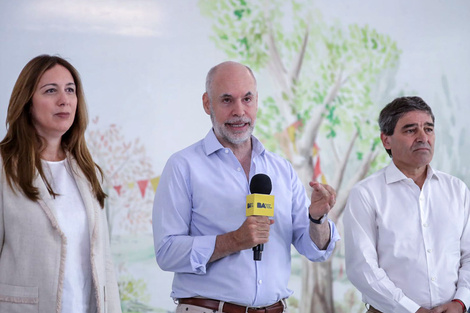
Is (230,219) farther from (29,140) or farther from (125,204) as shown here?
(125,204)

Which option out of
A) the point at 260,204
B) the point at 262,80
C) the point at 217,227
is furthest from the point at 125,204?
the point at 260,204

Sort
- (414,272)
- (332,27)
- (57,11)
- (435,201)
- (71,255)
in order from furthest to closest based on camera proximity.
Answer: (332,27), (57,11), (435,201), (414,272), (71,255)

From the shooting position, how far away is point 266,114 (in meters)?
5.36

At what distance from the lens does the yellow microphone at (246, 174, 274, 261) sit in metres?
2.14

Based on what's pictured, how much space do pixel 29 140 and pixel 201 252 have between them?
30.7 inches

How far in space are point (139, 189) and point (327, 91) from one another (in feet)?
6.59

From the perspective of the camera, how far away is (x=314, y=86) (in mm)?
5480

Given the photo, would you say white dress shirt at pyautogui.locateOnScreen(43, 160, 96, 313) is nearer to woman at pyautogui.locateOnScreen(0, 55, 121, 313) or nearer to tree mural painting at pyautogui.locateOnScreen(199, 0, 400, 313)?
woman at pyautogui.locateOnScreen(0, 55, 121, 313)

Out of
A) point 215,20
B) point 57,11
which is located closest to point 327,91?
point 215,20

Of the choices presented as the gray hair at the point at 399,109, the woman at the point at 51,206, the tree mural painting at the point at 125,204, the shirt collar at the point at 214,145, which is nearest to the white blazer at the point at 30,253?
the woman at the point at 51,206

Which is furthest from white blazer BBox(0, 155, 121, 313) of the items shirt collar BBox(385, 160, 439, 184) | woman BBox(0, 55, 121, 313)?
shirt collar BBox(385, 160, 439, 184)

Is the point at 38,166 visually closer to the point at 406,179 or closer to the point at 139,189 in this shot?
the point at 406,179

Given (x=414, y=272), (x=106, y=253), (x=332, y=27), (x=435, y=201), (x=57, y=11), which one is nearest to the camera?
(x=106, y=253)

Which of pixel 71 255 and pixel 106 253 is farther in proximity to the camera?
pixel 106 253
